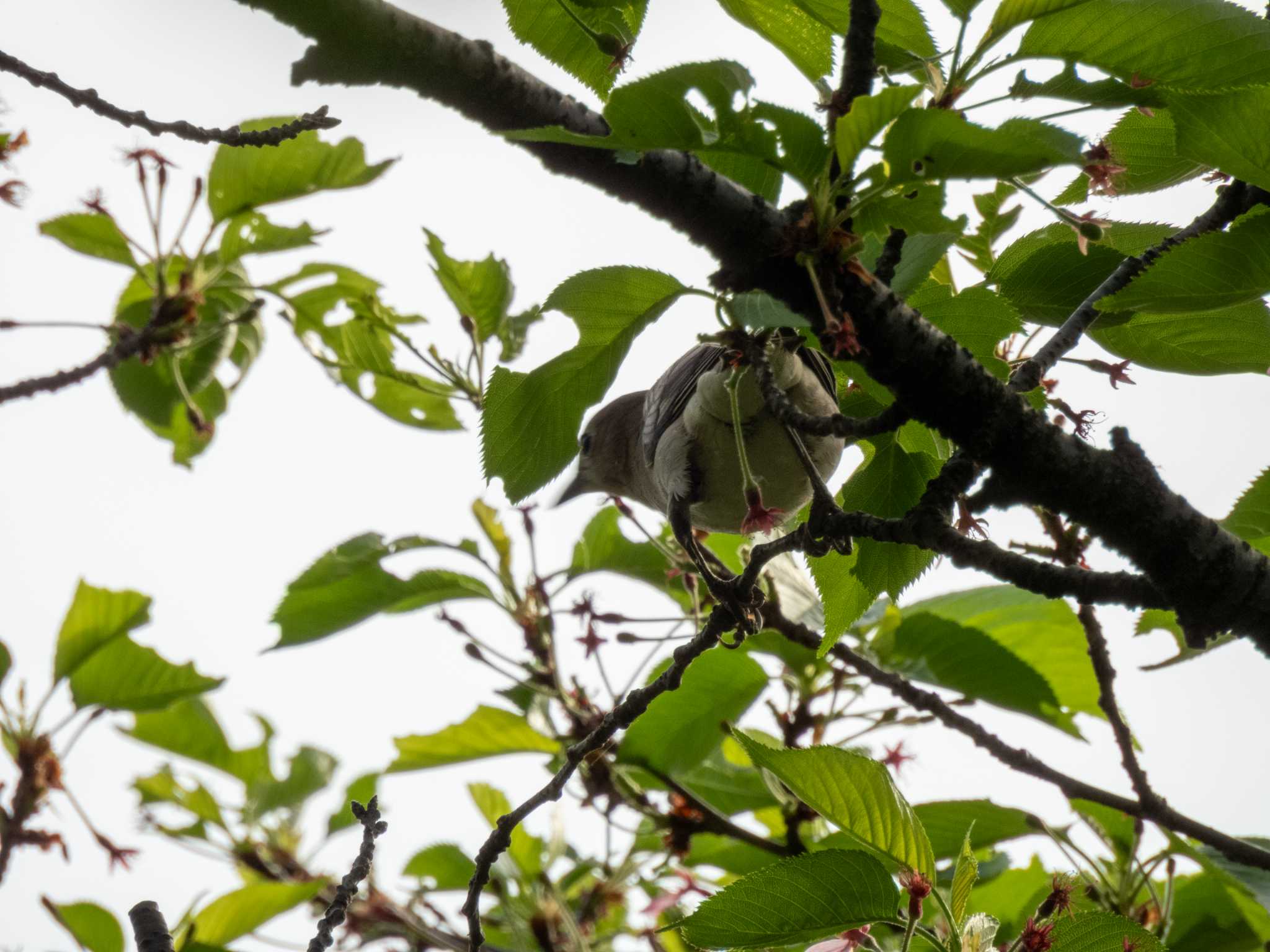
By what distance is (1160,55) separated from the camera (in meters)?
1.95

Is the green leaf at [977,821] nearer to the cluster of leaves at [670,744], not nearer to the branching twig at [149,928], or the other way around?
the cluster of leaves at [670,744]

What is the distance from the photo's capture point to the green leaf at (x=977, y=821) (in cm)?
327

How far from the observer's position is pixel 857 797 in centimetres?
223

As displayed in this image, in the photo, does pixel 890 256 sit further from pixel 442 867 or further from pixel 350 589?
pixel 442 867

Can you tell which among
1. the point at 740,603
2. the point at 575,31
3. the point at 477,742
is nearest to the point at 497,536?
the point at 477,742

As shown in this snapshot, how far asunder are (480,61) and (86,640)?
332cm

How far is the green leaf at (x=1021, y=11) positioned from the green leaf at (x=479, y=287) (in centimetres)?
218

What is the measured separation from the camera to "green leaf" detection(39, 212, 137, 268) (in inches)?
175

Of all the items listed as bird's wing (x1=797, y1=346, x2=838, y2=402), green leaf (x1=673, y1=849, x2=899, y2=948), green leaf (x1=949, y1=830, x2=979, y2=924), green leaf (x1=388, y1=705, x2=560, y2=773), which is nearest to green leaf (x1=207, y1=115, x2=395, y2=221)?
bird's wing (x1=797, y1=346, x2=838, y2=402)

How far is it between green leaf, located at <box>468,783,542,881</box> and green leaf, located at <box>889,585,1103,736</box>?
5.98 ft

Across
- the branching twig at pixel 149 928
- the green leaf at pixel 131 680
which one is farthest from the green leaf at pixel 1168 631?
the green leaf at pixel 131 680

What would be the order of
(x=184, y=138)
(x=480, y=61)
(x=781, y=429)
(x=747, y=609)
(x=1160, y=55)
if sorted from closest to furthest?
(x=480, y=61), (x=1160, y=55), (x=184, y=138), (x=747, y=609), (x=781, y=429)

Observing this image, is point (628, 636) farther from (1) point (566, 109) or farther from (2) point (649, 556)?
(1) point (566, 109)

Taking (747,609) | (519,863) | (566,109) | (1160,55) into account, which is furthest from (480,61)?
(519,863)
